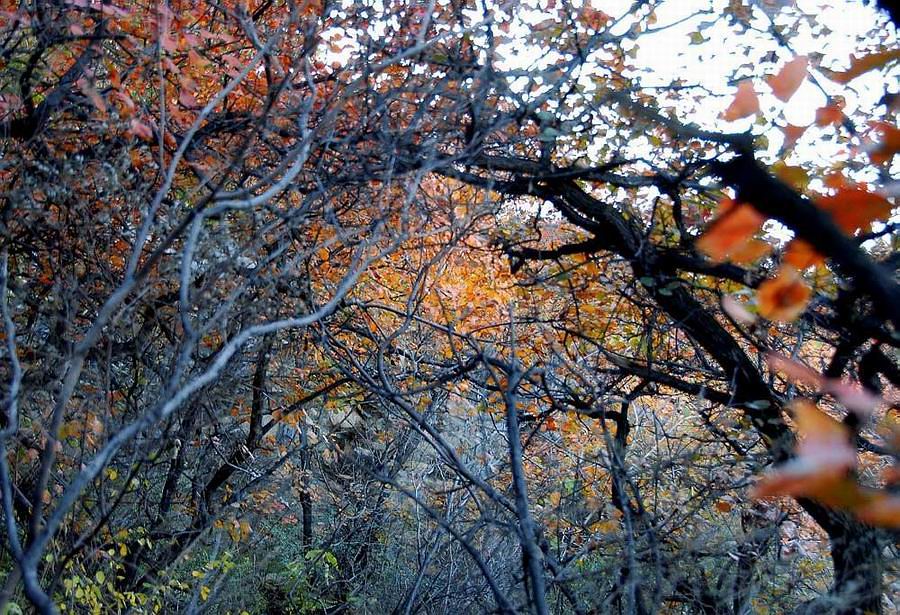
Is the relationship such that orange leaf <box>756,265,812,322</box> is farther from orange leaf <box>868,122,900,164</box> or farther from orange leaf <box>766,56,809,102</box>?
orange leaf <box>766,56,809,102</box>

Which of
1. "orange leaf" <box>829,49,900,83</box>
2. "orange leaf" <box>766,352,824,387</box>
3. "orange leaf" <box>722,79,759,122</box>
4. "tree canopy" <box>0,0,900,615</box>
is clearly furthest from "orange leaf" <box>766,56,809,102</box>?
"tree canopy" <box>0,0,900,615</box>

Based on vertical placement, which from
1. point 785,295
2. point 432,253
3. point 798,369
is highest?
point 432,253

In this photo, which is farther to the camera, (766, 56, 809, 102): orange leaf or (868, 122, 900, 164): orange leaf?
(766, 56, 809, 102): orange leaf

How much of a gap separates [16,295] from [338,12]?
224cm

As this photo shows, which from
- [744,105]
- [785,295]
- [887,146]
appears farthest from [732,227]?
[744,105]

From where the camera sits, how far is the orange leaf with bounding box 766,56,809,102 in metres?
1.44

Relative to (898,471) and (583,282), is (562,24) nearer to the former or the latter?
(583,282)

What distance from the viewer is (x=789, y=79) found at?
4.74 feet

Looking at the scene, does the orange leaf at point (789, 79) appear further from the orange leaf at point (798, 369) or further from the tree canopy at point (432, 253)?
the tree canopy at point (432, 253)

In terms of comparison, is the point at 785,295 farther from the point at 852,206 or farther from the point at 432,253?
the point at 432,253

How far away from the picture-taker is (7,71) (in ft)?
13.2

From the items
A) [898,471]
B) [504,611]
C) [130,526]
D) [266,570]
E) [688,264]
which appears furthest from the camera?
[266,570]

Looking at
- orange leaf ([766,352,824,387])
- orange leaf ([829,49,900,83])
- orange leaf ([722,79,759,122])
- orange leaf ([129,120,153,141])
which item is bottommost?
orange leaf ([766,352,824,387])

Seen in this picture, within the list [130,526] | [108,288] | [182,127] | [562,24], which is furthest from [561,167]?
[130,526]
